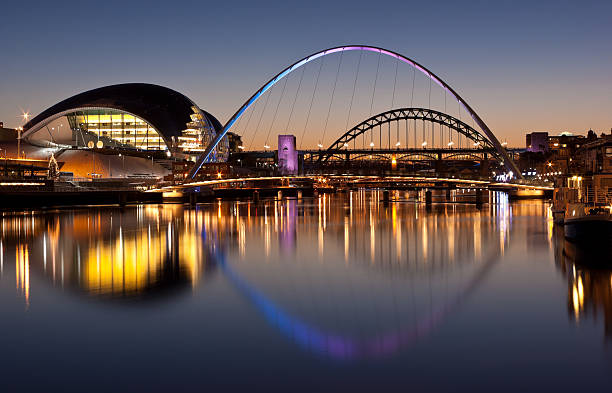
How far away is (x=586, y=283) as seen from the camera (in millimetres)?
22031

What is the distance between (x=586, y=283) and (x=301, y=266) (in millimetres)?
11387

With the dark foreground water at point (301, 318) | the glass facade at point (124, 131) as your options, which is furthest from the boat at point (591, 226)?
the glass facade at point (124, 131)

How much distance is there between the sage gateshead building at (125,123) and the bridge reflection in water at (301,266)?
6720 centimetres

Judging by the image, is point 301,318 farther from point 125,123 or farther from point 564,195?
point 125,123

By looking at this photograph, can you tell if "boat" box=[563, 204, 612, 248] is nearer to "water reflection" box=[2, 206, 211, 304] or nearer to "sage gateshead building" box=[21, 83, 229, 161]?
"water reflection" box=[2, 206, 211, 304]

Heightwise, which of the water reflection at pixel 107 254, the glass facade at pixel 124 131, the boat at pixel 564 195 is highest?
the glass facade at pixel 124 131

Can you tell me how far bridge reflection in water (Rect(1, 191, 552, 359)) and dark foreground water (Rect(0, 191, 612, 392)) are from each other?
0.34ft

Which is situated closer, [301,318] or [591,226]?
[301,318]

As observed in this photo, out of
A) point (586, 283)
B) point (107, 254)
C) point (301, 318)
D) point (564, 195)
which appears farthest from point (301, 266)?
point (564, 195)

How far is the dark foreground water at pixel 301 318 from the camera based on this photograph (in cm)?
1187

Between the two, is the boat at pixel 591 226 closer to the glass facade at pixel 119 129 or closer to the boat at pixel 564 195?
the boat at pixel 564 195

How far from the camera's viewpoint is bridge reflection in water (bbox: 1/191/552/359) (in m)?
16.9

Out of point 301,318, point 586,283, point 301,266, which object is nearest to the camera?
point 301,318

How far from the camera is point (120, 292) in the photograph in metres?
20.4
